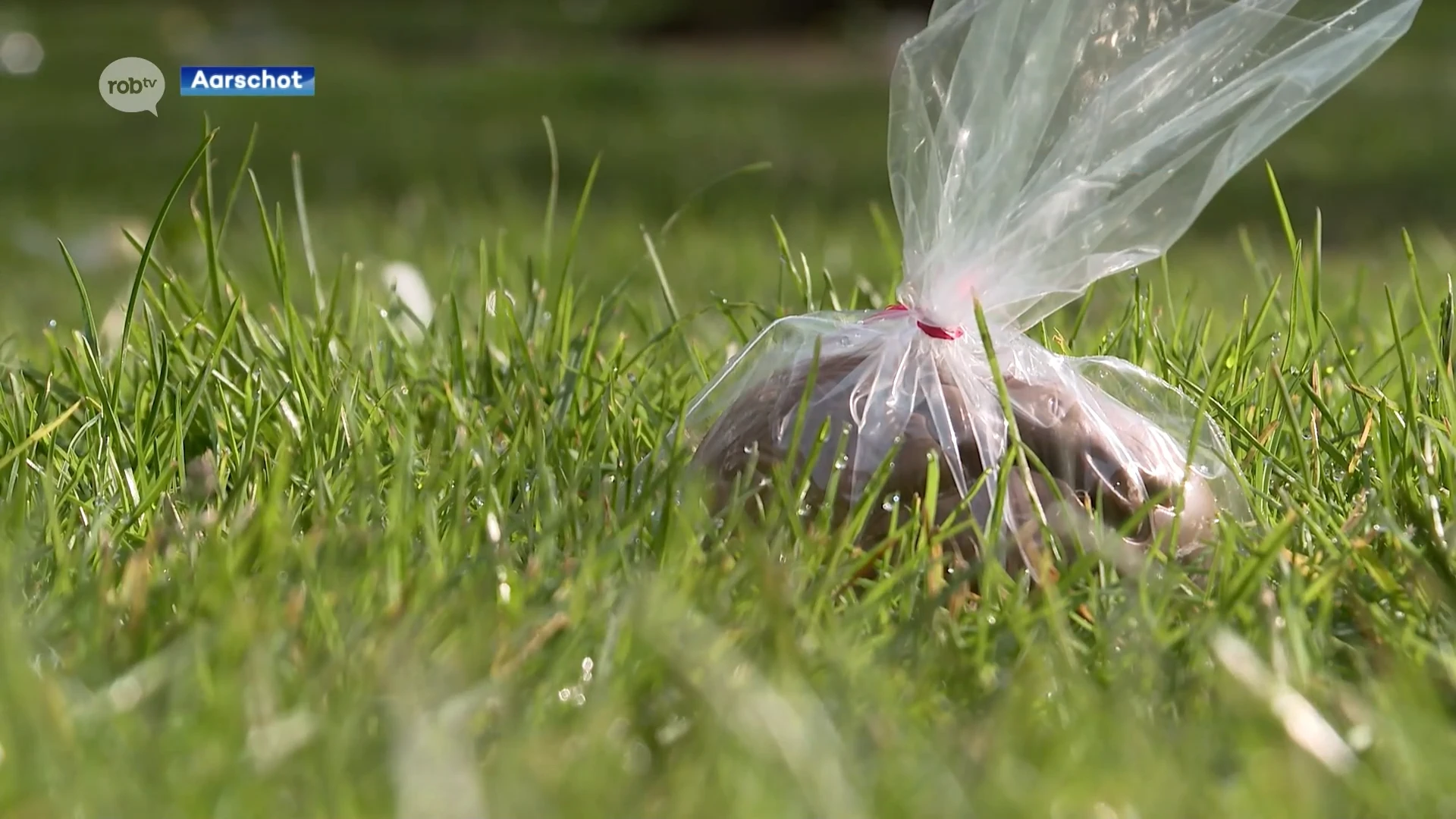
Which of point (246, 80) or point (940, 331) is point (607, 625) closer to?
point (940, 331)

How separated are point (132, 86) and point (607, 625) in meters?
1.17

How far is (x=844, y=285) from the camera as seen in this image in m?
2.79

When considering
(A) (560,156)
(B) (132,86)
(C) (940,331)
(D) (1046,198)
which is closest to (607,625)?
(C) (940,331)

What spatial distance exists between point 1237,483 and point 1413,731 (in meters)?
0.45

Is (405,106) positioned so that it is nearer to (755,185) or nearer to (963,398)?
(755,185)

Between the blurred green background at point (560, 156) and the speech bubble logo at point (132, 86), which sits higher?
the speech bubble logo at point (132, 86)

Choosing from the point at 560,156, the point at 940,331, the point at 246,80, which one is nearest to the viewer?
the point at 940,331

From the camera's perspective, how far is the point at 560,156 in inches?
201

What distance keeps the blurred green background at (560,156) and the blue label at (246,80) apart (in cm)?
28

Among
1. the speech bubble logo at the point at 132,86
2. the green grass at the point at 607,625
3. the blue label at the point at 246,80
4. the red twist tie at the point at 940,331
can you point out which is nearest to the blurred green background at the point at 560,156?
the blue label at the point at 246,80

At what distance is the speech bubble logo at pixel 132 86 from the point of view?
5.62ft

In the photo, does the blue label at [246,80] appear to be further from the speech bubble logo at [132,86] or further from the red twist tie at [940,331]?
the red twist tie at [940,331]

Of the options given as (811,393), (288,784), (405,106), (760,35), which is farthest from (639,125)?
(288,784)

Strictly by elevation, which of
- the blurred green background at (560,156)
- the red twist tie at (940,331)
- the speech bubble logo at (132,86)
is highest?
the speech bubble logo at (132,86)
